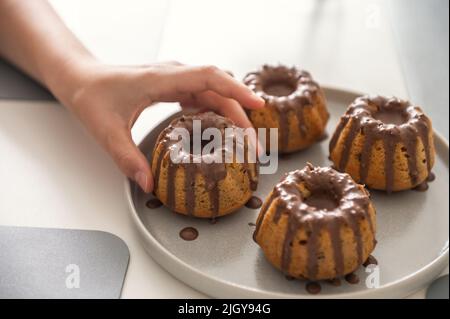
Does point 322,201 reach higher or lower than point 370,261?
higher

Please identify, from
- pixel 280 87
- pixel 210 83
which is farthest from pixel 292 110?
pixel 210 83

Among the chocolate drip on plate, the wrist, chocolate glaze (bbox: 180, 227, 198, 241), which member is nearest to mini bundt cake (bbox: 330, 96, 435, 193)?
the chocolate drip on plate

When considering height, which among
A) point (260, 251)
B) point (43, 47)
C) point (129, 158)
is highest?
point (43, 47)

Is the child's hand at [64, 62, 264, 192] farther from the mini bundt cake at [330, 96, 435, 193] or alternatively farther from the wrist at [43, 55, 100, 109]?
the mini bundt cake at [330, 96, 435, 193]

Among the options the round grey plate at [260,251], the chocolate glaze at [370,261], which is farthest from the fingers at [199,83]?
the chocolate glaze at [370,261]

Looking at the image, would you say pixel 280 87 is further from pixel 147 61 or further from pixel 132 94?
pixel 147 61

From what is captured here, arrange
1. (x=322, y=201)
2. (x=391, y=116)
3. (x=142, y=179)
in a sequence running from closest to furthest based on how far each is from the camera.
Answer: (x=322, y=201), (x=142, y=179), (x=391, y=116)

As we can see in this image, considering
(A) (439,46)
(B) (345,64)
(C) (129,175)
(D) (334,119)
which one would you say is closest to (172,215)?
(C) (129,175)

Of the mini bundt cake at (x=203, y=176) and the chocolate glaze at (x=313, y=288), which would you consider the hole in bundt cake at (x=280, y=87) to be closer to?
the mini bundt cake at (x=203, y=176)

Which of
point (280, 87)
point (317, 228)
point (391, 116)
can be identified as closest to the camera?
point (317, 228)
